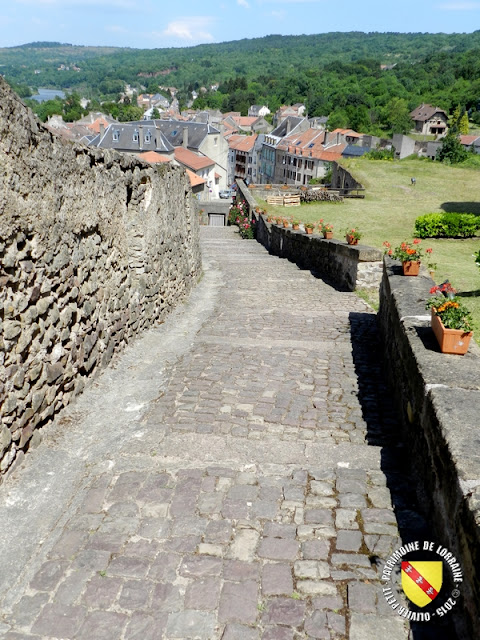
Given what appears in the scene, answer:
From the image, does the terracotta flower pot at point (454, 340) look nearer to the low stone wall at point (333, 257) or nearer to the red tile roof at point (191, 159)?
the low stone wall at point (333, 257)

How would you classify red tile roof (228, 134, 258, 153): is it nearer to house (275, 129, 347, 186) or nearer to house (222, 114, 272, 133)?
house (275, 129, 347, 186)

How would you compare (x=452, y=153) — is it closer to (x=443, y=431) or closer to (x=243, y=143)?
(x=443, y=431)

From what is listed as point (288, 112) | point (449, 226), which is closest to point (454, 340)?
point (449, 226)

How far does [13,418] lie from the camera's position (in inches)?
169

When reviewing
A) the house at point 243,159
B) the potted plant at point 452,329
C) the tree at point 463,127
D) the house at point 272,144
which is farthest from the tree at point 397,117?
the potted plant at point 452,329

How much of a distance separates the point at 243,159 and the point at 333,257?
317 ft

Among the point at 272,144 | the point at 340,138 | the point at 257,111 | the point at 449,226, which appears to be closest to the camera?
the point at 449,226

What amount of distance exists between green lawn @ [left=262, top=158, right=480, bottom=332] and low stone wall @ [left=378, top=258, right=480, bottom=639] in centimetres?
526

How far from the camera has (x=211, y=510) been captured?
377 cm

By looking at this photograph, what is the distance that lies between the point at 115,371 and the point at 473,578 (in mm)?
4922

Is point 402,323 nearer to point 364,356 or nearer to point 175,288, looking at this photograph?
point 364,356

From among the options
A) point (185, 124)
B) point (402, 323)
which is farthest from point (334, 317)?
point (185, 124)

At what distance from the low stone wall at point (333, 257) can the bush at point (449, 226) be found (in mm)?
5335

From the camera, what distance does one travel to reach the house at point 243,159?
101 m
